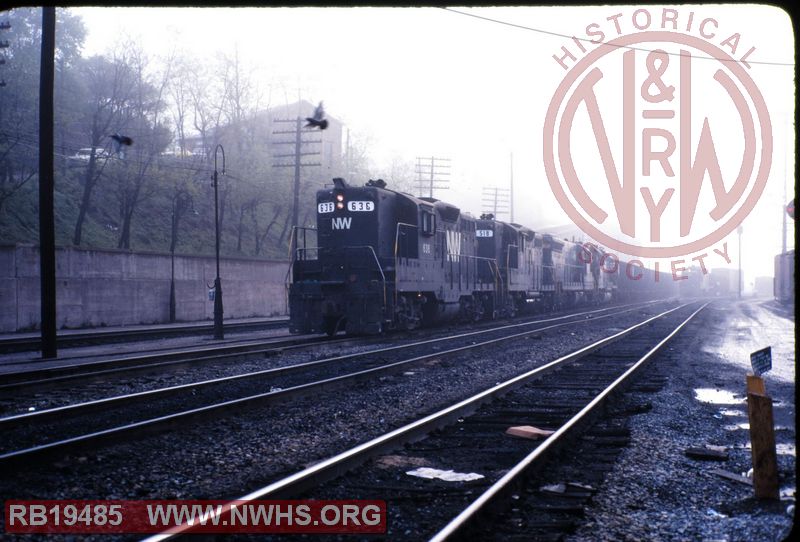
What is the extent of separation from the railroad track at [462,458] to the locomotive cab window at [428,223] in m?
8.81

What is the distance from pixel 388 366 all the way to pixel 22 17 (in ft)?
156

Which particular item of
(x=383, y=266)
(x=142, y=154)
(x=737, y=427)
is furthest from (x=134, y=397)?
(x=142, y=154)

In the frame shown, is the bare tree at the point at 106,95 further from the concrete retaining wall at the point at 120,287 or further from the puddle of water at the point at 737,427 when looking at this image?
the puddle of water at the point at 737,427

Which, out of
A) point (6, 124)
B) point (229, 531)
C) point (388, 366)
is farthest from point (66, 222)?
point (229, 531)

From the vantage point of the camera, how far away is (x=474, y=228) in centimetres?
2575

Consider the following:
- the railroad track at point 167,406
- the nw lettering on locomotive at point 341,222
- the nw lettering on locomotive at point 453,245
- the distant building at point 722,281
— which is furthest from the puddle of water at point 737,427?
the distant building at point 722,281

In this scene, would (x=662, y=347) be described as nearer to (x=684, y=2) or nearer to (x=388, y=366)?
(x=388, y=366)

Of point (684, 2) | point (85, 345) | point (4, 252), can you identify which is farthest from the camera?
point (4, 252)

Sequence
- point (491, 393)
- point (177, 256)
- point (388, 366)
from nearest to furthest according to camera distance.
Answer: point (491, 393), point (388, 366), point (177, 256)

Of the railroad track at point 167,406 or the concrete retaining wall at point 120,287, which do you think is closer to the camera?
the railroad track at point 167,406

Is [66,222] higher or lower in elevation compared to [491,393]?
higher

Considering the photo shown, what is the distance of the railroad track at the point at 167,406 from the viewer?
7059 mm

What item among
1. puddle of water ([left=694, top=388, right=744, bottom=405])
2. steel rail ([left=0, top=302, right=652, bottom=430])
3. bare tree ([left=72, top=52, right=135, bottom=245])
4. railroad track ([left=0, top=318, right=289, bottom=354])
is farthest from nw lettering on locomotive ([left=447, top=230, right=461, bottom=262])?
bare tree ([left=72, top=52, right=135, bottom=245])

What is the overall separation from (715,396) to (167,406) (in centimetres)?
844
